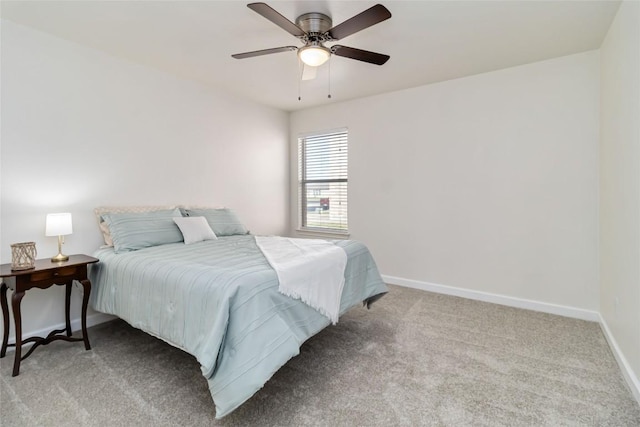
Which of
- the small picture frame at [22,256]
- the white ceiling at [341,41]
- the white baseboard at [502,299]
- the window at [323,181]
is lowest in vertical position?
the white baseboard at [502,299]

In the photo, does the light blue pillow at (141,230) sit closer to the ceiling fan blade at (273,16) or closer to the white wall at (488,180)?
the ceiling fan blade at (273,16)

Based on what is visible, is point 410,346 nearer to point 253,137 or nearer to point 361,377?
point 361,377

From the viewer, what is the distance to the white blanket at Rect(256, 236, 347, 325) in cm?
195

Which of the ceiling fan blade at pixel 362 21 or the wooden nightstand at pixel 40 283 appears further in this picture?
the wooden nightstand at pixel 40 283

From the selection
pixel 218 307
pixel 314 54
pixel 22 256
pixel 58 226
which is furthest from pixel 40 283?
pixel 314 54

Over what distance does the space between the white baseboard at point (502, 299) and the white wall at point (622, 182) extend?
0.76 ft

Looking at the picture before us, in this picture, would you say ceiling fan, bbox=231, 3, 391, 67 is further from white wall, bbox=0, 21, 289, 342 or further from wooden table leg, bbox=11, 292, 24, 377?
wooden table leg, bbox=11, 292, 24, 377

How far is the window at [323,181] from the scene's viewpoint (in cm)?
461

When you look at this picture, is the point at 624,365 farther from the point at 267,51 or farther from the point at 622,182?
the point at 267,51

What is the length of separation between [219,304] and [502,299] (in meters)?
3.06

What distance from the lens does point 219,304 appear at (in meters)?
1.62

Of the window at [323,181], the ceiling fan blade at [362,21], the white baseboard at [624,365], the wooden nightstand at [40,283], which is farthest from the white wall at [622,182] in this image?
the wooden nightstand at [40,283]

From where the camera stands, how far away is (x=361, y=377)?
200cm

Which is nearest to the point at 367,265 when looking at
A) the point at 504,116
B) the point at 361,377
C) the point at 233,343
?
the point at 361,377
